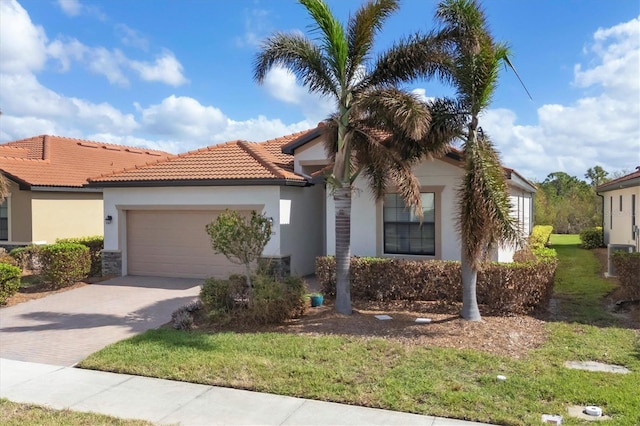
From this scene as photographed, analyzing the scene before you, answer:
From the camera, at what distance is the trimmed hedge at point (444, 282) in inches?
392

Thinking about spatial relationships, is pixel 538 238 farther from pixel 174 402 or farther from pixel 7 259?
pixel 7 259

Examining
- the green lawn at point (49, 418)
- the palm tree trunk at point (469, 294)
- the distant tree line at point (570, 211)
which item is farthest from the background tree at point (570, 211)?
the green lawn at point (49, 418)

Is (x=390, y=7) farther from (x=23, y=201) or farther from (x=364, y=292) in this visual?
(x=23, y=201)

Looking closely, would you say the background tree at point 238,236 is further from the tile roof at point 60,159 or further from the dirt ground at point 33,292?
the tile roof at point 60,159

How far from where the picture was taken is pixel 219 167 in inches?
592

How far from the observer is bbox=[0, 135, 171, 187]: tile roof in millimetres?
18906

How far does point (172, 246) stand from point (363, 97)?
8.98 meters

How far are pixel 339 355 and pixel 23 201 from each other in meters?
15.9

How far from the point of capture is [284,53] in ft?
31.9

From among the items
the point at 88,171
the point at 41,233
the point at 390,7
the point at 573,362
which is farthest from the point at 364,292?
the point at 88,171

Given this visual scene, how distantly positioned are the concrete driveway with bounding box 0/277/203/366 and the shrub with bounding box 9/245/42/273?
13.4ft

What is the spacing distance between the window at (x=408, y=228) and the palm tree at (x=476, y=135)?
3.73m

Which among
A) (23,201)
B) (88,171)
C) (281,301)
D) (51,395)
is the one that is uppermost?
(88,171)

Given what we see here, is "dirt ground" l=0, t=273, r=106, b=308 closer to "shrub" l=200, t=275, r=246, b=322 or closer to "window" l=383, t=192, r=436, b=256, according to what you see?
"shrub" l=200, t=275, r=246, b=322
